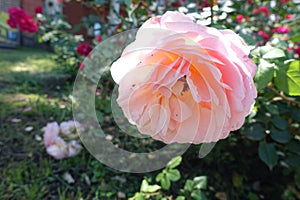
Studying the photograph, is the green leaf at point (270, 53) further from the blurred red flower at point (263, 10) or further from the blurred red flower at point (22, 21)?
the blurred red flower at point (22, 21)

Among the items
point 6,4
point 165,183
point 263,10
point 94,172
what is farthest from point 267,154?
point 6,4

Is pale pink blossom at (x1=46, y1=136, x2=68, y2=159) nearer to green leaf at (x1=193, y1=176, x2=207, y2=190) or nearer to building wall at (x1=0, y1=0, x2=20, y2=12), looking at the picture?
green leaf at (x1=193, y1=176, x2=207, y2=190)

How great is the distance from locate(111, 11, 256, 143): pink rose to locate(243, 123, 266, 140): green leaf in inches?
23.6

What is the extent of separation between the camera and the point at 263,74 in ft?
1.86

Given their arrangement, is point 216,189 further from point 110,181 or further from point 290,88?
point 290,88

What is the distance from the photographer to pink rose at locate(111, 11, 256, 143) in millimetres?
330

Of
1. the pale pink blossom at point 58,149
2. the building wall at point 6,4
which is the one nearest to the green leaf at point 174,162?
the pale pink blossom at point 58,149

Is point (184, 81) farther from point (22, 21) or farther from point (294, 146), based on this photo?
point (22, 21)

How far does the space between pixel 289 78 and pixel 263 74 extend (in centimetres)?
6

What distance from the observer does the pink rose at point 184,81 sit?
33cm

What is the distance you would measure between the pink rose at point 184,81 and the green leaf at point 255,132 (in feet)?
1.96

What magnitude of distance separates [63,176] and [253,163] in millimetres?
805

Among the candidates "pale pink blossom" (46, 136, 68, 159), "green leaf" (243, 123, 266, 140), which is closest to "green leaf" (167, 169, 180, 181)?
Answer: "green leaf" (243, 123, 266, 140)

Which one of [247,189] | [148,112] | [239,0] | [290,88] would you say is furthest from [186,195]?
Result: [239,0]
